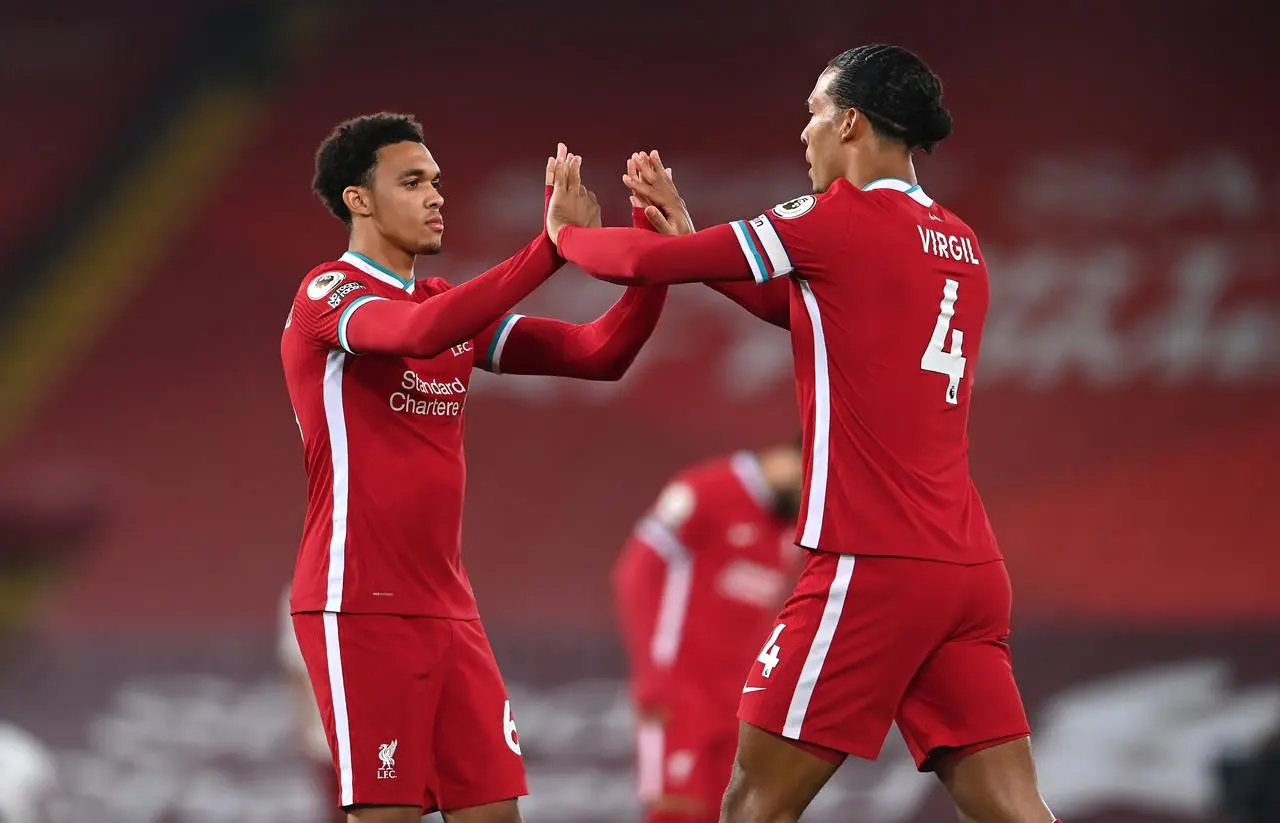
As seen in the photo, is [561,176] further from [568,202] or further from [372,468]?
[372,468]

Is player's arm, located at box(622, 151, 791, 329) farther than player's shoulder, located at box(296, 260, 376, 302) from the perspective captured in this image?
Yes

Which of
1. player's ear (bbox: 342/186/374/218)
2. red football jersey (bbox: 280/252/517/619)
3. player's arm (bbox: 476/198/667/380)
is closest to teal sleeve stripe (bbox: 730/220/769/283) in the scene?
player's arm (bbox: 476/198/667/380)

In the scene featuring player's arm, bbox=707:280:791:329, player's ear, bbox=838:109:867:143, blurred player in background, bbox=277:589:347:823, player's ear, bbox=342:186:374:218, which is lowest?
blurred player in background, bbox=277:589:347:823

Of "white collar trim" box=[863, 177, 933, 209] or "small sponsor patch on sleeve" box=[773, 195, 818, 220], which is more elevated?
"white collar trim" box=[863, 177, 933, 209]

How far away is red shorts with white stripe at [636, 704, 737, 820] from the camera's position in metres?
6.40

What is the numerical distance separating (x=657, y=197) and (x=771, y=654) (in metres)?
1.16

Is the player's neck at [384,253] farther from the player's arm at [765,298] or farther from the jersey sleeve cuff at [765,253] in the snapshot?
the jersey sleeve cuff at [765,253]

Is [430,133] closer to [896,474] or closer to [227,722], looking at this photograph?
[227,722]

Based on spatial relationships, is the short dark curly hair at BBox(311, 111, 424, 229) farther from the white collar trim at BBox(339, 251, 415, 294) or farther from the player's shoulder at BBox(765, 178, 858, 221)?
the player's shoulder at BBox(765, 178, 858, 221)

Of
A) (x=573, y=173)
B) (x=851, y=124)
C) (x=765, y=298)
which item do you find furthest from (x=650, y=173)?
(x=851, y=124)

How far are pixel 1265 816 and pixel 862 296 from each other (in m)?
4.63

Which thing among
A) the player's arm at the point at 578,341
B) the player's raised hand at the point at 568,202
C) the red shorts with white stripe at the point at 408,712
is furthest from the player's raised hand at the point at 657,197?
the red shorts with white stripe at the point at 408,712

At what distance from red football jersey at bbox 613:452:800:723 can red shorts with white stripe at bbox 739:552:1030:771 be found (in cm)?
289

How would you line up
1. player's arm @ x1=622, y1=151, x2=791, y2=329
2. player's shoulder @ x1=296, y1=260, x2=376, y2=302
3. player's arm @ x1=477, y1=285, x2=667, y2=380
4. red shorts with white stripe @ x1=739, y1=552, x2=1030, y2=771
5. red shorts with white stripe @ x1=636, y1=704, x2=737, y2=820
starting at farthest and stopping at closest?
red shorts with white stripe @ x1=636, y1=704, x2=737, y2=820
player's arm @ x1=477, y1=285, x2=667, y2=380
player's arm @ x1=622, y1=151, x2=791, y2=329
player's shoulder @ x1=296, y1=260, x2=376, y2=302
red shorts with white stripe @ x1=739, y1=552, x2=1030, y2=771
